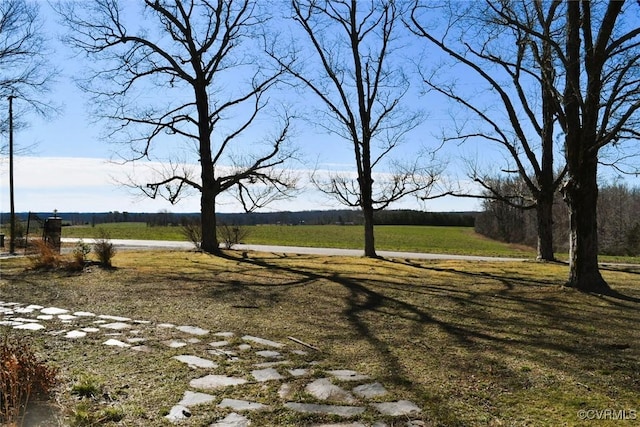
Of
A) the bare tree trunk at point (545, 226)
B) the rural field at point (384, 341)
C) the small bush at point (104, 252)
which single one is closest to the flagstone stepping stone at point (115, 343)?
the rural field at point (384, 341)


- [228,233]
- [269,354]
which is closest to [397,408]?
[269,354]

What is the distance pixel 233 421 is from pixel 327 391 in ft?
2.91

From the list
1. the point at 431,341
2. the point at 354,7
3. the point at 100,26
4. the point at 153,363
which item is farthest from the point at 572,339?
the point at 100,26

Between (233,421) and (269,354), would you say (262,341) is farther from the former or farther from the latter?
(233,421)

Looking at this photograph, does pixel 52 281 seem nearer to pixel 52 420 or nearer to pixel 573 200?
pixel 52 420

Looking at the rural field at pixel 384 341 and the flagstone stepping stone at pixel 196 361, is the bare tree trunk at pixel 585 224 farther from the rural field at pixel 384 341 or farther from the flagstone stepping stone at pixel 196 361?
the flagstone stepping stone at pixel 196 361

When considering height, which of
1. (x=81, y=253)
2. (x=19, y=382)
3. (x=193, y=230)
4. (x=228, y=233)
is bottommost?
(x=19, y=382)

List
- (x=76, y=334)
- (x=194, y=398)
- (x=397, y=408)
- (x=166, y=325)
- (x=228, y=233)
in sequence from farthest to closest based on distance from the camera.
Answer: (x=228, y=233)
(x=166, y=325)
(x=76, y=334)
(x=194, y=398)
(x=397, y=408)

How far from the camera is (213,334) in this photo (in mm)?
5770

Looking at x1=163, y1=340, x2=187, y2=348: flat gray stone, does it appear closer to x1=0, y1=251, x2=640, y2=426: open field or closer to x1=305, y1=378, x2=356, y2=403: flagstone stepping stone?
x1=0, y1=251, x2=640, y2=426: open field

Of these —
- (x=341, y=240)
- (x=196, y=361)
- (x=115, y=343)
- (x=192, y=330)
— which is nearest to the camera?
(x=196, y=361)

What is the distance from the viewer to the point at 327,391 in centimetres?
383

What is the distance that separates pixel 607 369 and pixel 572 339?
46.3 inches

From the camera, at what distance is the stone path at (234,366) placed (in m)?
3.44
